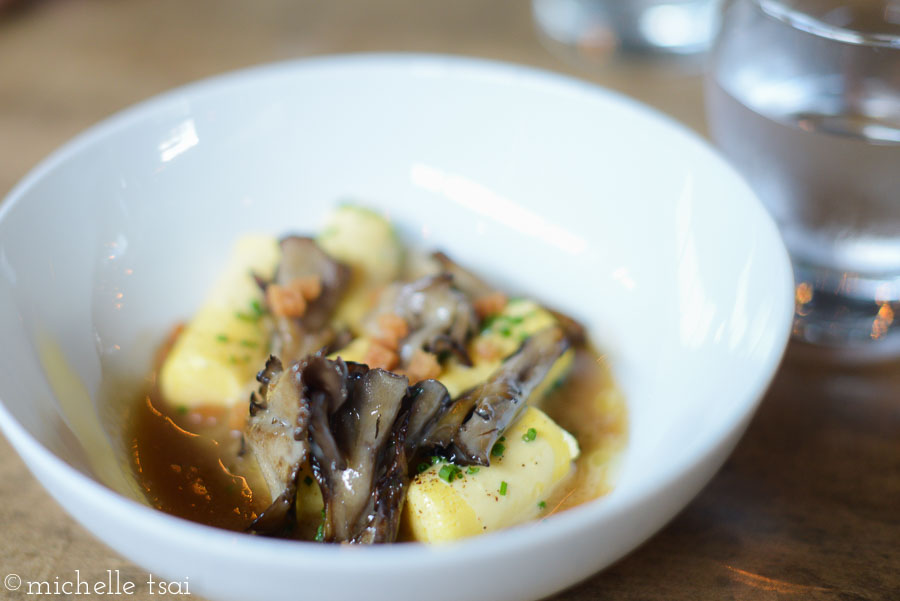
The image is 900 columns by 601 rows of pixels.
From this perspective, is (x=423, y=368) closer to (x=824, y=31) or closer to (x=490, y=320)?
(x=490, y=320)

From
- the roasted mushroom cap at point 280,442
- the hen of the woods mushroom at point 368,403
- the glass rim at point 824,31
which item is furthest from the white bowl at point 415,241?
the glass rim at point 824,31

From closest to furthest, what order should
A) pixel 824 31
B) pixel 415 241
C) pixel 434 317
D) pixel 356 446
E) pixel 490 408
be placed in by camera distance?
pixel 356 446, pixel 490 408, pixel 824 31, pixel 434 317, pixel 415 241

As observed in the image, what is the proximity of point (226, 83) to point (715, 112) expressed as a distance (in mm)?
1255

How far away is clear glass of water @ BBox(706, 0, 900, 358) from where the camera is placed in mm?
1633

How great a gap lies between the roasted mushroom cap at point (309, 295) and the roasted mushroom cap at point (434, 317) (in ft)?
0.39

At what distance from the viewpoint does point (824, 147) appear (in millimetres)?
1642

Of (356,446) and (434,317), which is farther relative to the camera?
(434,317)

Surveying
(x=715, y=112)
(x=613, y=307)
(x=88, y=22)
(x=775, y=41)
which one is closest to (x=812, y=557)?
(x=613, y=307)

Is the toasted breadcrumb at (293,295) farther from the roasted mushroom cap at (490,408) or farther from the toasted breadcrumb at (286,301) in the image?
the roasted mushroom cap at (490,408)

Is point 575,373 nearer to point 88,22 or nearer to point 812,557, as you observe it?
point 812,557

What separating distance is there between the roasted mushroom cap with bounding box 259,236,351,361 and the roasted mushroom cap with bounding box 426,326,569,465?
0.45m

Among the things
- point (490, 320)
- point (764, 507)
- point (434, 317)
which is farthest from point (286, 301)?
point (764, 507)

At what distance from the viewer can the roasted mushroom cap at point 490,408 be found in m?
1.28

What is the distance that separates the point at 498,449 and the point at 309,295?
637 millimetres
